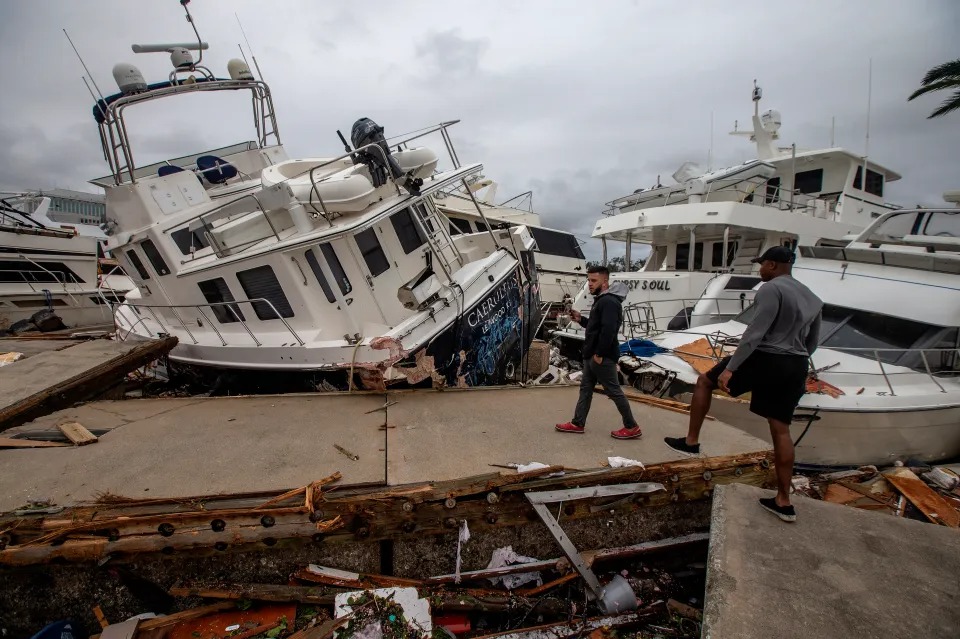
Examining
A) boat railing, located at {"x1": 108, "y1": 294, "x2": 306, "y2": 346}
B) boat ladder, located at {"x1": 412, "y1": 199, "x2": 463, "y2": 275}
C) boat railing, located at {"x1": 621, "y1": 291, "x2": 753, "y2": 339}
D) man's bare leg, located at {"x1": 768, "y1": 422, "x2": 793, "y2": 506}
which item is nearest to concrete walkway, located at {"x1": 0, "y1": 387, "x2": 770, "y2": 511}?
man's bare leg, located at {"x1": 768, "y1": 422, "x2": 793, "y2": 506}

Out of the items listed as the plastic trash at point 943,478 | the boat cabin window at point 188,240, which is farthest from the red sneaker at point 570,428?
the boat cabin window at point 188,240

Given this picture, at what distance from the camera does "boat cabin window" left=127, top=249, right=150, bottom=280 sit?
251 inches

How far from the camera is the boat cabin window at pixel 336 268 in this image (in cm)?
514

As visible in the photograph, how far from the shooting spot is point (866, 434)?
16.5ft

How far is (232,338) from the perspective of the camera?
5.55m

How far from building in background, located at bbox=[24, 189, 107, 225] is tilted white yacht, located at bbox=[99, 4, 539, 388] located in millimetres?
1388

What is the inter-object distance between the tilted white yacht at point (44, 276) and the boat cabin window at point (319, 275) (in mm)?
9230

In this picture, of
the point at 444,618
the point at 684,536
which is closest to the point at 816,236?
the point at 684,536

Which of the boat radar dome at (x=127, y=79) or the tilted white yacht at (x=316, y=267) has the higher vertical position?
the boat radar dome at (x=127, y=79)

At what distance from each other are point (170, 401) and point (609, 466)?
4666 mm

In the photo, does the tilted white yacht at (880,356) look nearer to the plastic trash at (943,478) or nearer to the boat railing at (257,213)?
the plastic trash at (943,478)

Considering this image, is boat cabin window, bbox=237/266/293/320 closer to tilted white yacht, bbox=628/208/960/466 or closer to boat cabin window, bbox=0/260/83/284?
tilted white yacht, bbox=628/208/960/466

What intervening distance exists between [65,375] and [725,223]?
11.8m

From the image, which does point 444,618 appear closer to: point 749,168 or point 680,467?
point 680,467
